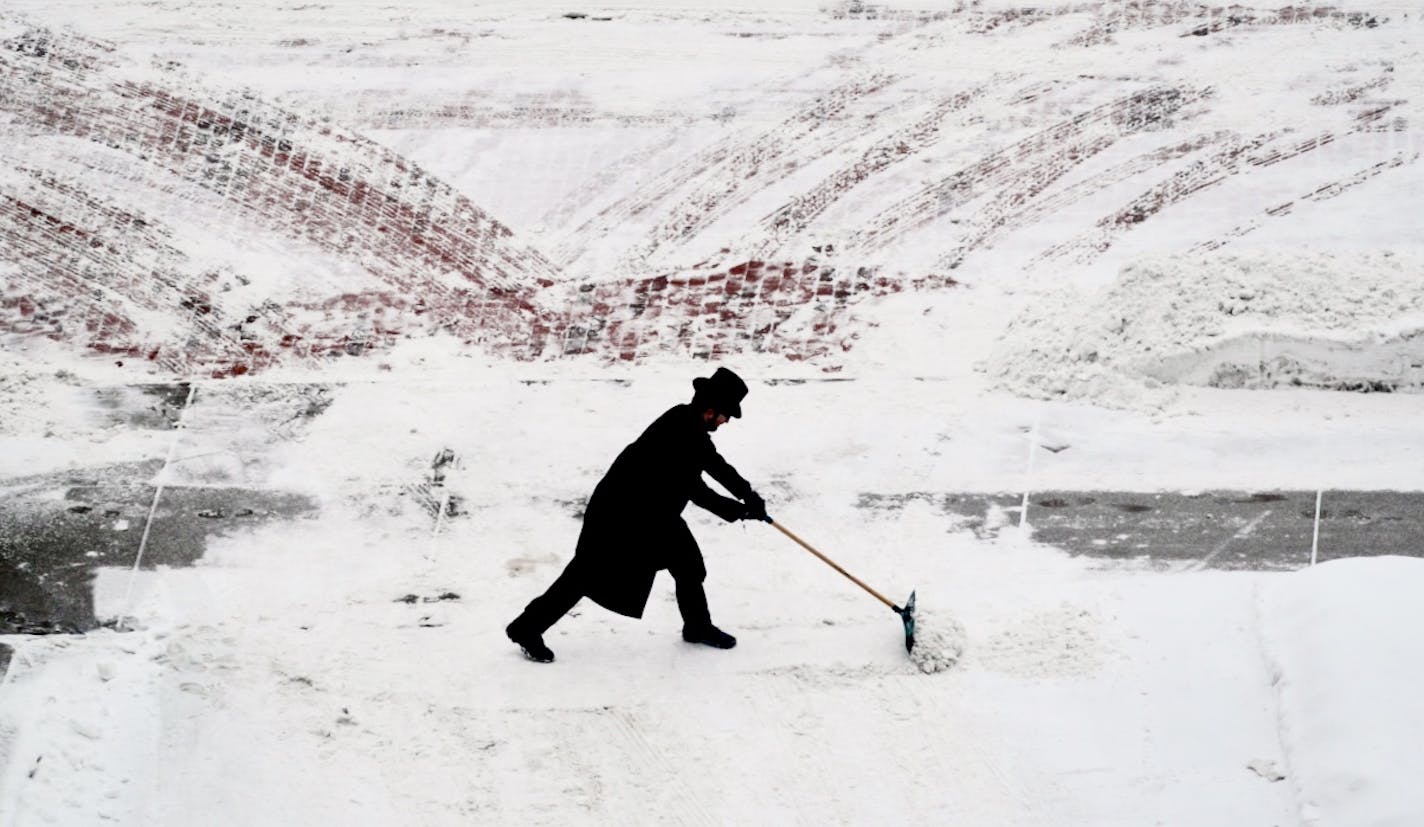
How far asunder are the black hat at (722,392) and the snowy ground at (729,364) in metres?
1.17

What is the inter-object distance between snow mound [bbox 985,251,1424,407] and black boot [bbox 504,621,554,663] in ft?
10.8

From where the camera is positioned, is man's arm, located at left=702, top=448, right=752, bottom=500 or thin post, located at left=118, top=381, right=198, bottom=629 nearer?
man's arm, located at left=702, top=448, right=752, bottom=500

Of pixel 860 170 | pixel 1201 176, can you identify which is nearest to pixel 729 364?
pixel 860 170

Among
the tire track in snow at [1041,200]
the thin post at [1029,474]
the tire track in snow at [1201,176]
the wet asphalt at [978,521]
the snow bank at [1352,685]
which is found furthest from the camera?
the tire track in snow at [1041,200]

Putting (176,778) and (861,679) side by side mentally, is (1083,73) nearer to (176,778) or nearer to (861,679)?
(861,679)

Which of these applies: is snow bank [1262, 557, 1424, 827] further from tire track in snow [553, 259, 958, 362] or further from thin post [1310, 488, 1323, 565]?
tire track in snow [553, 259, 958, 362]

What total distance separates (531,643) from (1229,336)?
14.1ft

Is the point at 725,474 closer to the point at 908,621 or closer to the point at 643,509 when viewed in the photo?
the point at 643,509

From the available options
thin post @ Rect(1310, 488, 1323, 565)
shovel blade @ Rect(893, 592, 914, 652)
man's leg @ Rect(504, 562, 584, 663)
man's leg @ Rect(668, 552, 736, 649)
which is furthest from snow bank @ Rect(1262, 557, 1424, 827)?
man's leg @ Rect(504, 562, 584, 663)

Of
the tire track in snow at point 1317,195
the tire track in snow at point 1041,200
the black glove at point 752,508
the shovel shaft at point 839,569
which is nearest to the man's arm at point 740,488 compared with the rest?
the black glove at point 752,508

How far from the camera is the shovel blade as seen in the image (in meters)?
7.00

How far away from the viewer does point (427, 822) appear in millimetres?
6195

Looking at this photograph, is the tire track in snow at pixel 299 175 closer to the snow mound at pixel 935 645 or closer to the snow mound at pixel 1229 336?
the snow mound at pixel 1229 336

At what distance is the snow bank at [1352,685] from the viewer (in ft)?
19.3
